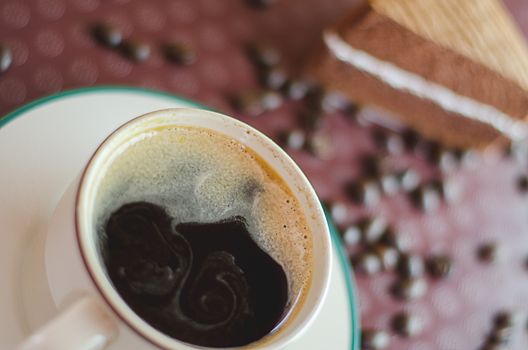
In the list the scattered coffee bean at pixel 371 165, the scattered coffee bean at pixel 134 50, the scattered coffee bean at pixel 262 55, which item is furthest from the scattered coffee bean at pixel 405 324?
the scattered coffee bean at pixel 134 50

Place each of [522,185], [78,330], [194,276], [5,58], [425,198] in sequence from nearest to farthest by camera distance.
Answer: [78,330]
[194,276]
[5,58]
[425,198]
[522,185]

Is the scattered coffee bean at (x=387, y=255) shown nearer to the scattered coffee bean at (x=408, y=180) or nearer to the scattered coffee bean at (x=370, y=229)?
the scattered coffee bean at (x=370, y=229)

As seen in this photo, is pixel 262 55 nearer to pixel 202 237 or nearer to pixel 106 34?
pixel 106 34

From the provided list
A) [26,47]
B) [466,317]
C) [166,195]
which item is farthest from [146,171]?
[466,317]

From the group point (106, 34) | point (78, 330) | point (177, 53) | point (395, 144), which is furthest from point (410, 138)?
point (78, 330)

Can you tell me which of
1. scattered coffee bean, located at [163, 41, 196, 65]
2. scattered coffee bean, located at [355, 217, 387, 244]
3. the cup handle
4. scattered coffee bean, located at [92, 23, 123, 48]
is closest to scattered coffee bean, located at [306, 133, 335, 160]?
scattered coffee bean, located at [355, 217, 387, 244]

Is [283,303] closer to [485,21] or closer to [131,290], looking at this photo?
[131,290]

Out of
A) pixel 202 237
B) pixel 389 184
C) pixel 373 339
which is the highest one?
pixel 202 237
